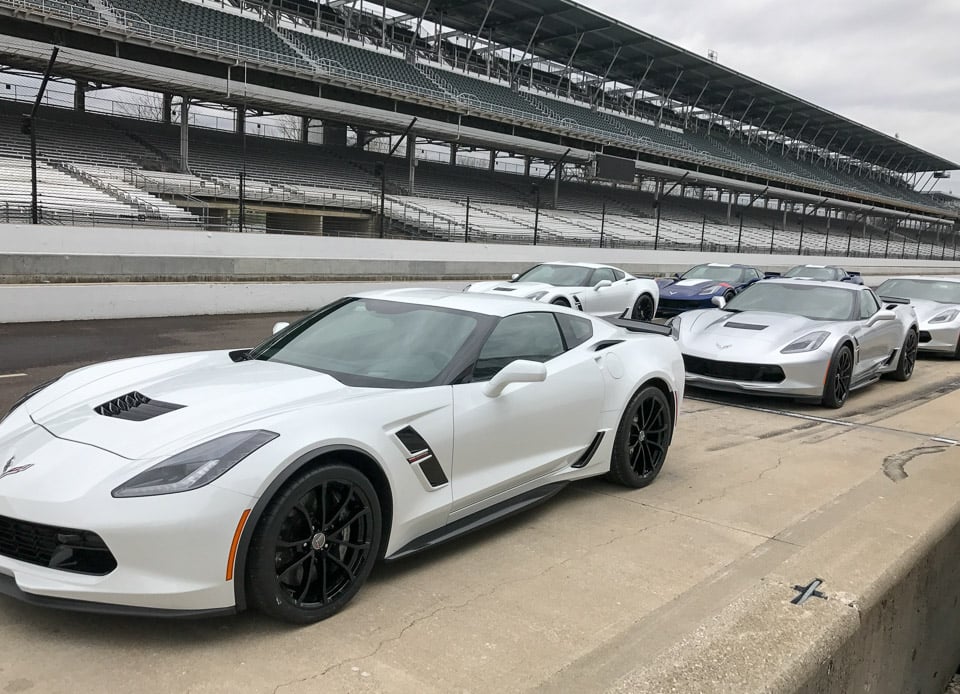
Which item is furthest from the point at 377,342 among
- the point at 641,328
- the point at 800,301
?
the point at 800,301

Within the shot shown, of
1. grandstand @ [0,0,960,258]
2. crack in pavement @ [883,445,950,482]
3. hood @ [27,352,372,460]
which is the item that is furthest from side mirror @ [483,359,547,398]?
grandstand @ [0,0,960,258]

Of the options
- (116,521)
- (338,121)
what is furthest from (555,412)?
(338,121)

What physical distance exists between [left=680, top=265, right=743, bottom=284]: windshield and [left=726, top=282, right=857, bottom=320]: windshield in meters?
7.84

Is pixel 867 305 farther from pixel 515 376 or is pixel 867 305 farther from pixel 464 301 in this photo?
pixel 515 376

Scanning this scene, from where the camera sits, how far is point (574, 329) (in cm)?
488

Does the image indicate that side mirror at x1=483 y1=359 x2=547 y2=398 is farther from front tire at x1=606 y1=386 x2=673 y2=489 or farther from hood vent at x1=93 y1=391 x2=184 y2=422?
hood vent at x1=93 y1=391 x2=184 y2=422

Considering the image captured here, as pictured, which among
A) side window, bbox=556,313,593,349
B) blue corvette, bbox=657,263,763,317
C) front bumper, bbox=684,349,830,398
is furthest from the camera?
blue corvette, bbox=657,263,763,317

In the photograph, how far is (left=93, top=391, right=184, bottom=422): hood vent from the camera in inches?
125

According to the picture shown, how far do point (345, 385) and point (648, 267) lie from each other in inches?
1029

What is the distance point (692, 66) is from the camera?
176 ft

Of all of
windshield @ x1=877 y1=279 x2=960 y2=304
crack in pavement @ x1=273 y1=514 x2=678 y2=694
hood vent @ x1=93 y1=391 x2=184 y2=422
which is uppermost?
windshield @ x1=877 y1=279 x2=960 y2=304

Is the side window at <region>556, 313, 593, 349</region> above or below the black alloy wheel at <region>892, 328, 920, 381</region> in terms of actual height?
above

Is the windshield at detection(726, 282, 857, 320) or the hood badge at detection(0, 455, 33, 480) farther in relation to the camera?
the windshield at detection(726, 282, 857, 320)

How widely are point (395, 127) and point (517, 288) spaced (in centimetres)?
2440
